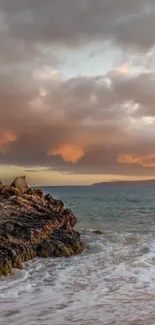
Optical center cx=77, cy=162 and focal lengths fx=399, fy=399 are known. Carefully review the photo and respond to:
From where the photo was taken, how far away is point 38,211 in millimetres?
22125

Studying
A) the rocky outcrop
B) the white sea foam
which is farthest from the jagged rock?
the white sea foam

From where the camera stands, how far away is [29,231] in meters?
18.3

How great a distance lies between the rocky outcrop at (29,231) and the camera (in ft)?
52.8

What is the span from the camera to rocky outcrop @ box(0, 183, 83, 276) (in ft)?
52.8

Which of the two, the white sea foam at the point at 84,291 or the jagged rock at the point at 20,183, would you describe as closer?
the white sea foam at the point at 84,291

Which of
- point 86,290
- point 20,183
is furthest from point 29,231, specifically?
point 20,183

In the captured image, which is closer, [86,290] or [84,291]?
[84,291]

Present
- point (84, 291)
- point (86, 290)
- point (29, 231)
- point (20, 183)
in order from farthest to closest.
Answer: point (20, 183)
point (29, 231)
point (86, 290)
point (84, 291)

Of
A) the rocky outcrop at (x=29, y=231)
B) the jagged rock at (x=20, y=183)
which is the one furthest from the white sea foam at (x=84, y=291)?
the jagged rock at (x=20, y=183)

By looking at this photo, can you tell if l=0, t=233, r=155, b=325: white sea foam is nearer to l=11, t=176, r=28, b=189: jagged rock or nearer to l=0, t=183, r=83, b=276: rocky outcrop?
l=0, t=183, r=83, b=276: rocky outcrop

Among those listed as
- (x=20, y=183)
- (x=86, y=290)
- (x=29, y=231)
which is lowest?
(x=86, y=290)

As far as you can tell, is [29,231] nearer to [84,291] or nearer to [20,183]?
[84,291]

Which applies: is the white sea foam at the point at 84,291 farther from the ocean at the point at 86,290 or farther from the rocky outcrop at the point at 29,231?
the rocky outcrop at the point at 29,231

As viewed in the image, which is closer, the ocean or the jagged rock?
the ocean
